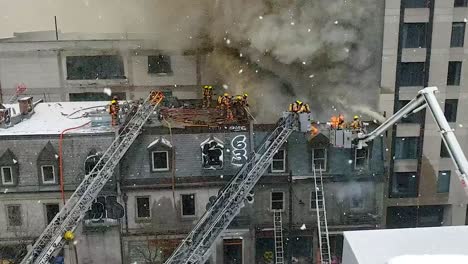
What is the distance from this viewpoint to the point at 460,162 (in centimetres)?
794

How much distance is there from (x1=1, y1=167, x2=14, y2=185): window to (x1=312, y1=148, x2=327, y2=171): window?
842 centimetres

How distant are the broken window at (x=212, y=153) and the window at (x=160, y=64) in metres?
6.83

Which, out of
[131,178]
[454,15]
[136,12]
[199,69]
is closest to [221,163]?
[131,178]

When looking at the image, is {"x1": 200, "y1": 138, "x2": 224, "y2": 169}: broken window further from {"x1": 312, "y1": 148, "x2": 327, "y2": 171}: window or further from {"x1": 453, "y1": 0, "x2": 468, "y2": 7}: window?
{"x1": 453, "y1": 0, "x2": 468, "y2": 7}: window

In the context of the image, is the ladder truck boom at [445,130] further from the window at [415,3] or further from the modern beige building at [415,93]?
the window at [415,3]

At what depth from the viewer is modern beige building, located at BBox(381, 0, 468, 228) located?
15445 mm

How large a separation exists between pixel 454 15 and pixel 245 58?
7.12 m

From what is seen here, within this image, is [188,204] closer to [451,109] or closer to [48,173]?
[48,173]

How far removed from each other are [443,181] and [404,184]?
52.5 inches

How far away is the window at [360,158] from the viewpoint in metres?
14.0

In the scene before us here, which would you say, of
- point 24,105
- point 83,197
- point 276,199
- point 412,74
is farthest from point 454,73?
point 24,105

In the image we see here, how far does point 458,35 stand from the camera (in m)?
15.6

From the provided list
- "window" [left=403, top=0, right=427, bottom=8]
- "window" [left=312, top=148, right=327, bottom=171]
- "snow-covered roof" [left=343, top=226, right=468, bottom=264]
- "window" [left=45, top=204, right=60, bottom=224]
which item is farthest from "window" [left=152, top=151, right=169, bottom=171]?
"snow-covered roof" [left=343, top=226, right=468, bottom=264]

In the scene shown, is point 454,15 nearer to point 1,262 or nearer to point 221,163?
point 221,163
